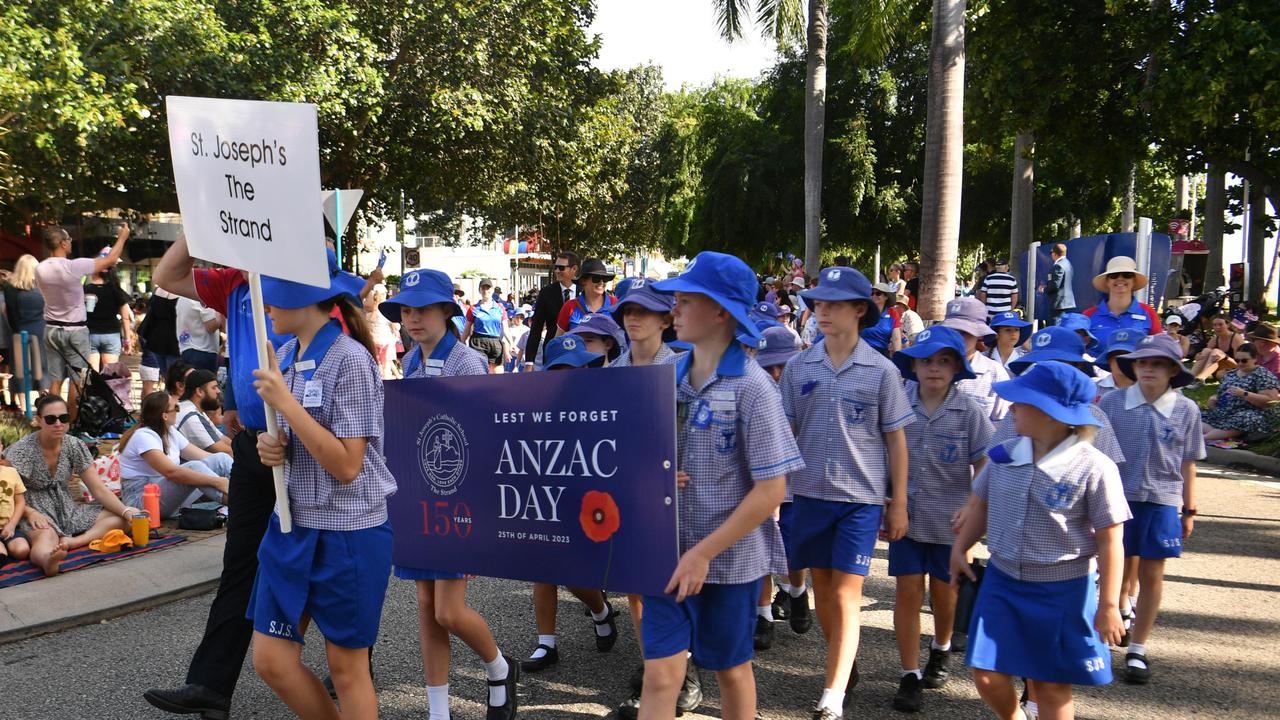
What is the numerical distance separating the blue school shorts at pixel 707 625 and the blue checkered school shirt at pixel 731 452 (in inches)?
3.1

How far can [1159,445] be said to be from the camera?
18.0ft

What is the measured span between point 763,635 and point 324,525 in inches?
123

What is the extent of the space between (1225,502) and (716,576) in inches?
341

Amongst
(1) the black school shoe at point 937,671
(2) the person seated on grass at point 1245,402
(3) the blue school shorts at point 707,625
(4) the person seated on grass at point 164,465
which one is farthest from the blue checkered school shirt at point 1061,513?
(2) the person seated on grass at point 1245,402

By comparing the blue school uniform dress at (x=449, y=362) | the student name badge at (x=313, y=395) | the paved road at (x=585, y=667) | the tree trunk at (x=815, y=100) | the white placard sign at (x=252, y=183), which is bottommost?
the paved road at (x=585, y=667)

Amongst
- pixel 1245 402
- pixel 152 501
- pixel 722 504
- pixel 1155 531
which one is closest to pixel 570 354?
pixel 722 504

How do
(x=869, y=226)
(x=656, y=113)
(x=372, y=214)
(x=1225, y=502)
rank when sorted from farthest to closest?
1. (x=656, y=113)
2. (x=869, y=226)
3. (x=372, y=214)
4. (x=1225, y=502)

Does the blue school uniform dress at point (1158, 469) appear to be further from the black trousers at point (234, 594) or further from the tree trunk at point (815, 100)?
the tree trunk at point (815, 100)

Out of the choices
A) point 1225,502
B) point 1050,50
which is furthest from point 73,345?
point 1050,50

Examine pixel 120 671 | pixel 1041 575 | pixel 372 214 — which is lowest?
pixel 120 671

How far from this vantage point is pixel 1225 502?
33.8 feet

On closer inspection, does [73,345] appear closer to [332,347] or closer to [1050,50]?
[332,347]

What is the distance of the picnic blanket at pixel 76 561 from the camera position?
7012mm

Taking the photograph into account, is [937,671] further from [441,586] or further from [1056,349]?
[441,586]
